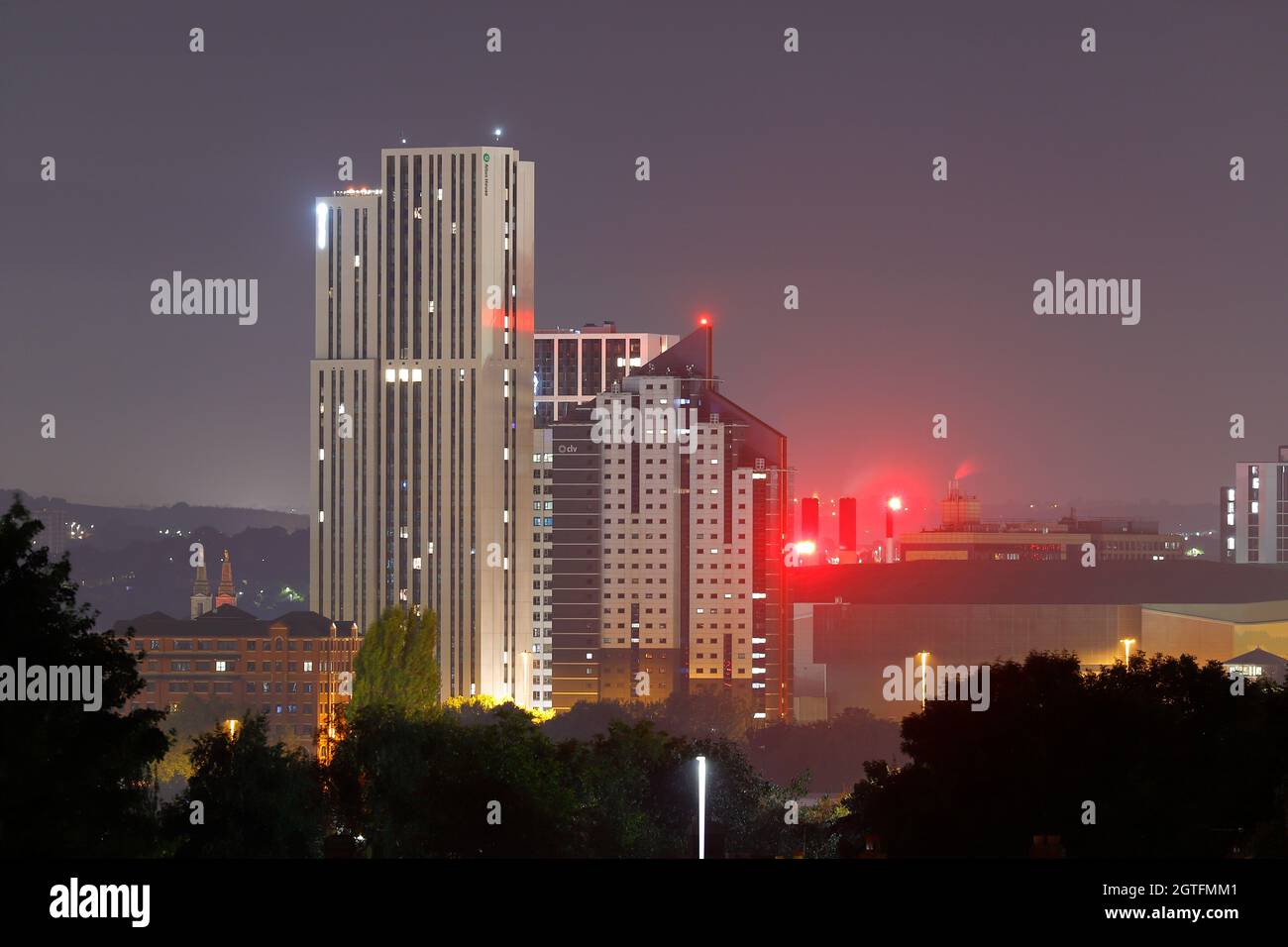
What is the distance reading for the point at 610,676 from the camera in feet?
506

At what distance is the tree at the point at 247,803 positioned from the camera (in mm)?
39906

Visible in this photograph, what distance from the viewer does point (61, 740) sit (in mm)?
26016

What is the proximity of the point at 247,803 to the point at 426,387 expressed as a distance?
108308mm

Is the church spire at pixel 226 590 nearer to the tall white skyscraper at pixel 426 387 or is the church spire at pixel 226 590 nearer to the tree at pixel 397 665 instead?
the tall white skyscraper at pixel 426 387

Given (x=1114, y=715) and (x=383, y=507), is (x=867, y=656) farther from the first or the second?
(x=1114, y=715)

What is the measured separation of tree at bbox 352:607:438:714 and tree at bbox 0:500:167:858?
69.1 metres

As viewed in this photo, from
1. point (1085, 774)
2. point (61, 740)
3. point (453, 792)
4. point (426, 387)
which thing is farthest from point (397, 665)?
point (61, 740)

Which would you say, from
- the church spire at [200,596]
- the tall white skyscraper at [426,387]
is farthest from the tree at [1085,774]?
the church spire at [200,596]

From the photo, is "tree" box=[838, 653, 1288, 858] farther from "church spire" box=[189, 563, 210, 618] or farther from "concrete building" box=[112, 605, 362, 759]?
"church spire" box=[189, 563, 210, 618]

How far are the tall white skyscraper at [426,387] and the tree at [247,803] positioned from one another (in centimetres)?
9789

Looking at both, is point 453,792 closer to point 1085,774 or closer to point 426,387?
point 1085,774

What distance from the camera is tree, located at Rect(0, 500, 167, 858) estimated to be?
24.5 meters

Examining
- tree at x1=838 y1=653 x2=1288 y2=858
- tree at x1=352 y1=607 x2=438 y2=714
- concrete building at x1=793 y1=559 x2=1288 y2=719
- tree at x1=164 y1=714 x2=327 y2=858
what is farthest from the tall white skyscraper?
tree at x1=838 y1=653 x2=1288 y2=858
